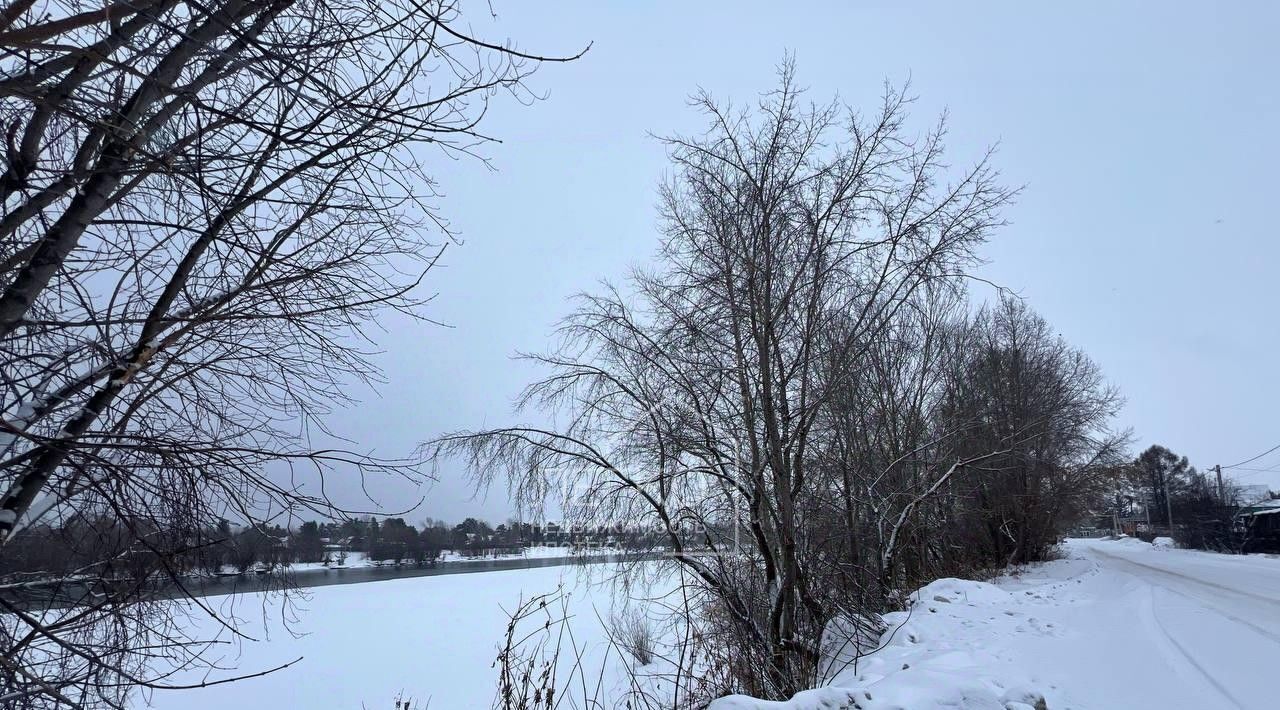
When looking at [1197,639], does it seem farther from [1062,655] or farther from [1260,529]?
[1260,529]

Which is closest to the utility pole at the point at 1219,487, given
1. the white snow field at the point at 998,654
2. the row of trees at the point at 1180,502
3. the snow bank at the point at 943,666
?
the row of trees at the point at 1180,502

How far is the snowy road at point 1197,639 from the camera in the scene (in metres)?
6.17

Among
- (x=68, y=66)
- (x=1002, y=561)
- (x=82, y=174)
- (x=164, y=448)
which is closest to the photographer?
(x=68, y=66)

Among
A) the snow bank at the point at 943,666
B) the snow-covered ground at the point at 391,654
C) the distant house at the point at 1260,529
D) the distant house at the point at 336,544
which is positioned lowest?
the snow-covered ground at the point at 391,654


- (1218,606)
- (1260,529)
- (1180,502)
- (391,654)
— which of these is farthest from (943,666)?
(1180,502)

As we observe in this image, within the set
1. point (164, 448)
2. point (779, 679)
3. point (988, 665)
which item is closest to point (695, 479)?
point (779, 679)

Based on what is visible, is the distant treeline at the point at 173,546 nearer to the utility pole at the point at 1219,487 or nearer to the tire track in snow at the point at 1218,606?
the tire track in snow at the point at 1218,606

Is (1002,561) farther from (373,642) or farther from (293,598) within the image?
(293,598)

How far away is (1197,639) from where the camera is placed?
352 inches

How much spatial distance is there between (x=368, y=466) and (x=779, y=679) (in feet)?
14.7

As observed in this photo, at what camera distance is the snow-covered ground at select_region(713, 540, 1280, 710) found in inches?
183

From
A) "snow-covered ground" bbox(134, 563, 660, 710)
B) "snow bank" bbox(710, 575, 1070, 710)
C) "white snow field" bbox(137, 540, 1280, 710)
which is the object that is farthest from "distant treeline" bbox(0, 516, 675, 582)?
"snow bank" bbox(710, 575, 1070, 710)

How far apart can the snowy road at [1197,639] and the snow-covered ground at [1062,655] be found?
0.05 ft

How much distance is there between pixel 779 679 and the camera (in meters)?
6.34
